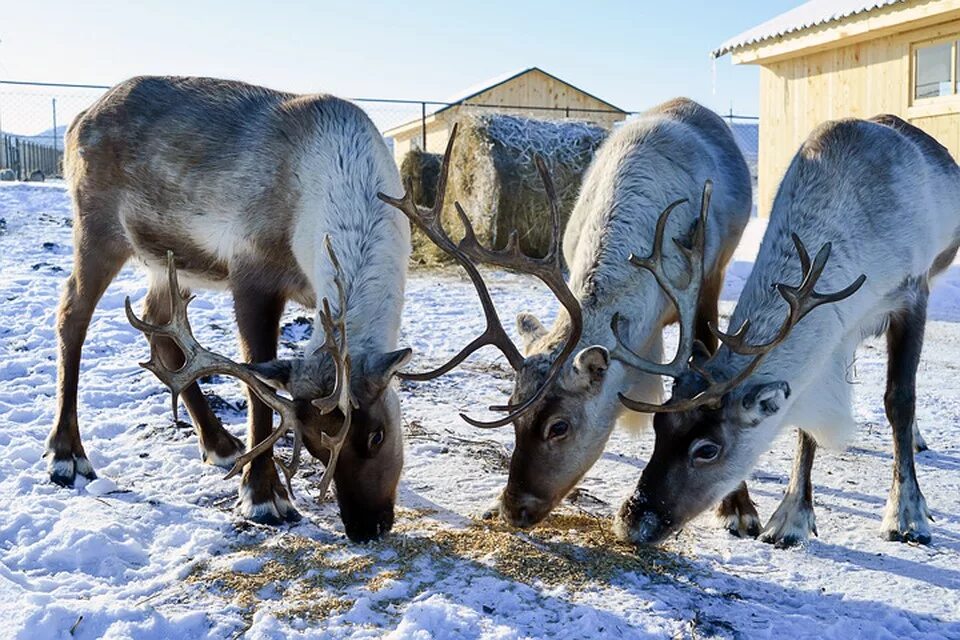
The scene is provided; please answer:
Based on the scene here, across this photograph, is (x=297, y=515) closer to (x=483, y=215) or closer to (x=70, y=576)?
(x=70, y=576)

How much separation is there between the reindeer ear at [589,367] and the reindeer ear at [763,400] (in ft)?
1.64

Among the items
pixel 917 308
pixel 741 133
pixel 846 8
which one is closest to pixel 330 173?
pixel 917 308

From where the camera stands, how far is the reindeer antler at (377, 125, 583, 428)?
3197 mm

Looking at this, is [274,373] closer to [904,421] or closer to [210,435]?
[210,435]

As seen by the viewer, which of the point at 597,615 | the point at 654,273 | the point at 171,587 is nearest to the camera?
the point at 597,615

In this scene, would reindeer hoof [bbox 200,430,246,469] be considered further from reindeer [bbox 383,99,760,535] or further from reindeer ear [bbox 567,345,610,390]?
reindeer ear [bbox 567,345,610,390]

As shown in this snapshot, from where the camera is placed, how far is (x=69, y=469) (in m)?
3.84

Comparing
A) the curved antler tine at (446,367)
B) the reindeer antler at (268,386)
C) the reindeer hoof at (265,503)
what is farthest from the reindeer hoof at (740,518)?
the reindeer hoof at (265,503)

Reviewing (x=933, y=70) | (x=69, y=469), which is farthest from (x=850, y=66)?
(x=69, y=469)

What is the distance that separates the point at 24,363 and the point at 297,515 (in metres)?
2.67

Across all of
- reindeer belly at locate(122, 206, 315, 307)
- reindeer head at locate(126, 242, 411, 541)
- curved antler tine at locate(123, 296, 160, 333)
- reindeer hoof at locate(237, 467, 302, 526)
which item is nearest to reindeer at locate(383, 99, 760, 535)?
reindeer head at locate(126, 242, 411, 541)

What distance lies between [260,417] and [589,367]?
133 centimetres

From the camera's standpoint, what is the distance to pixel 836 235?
3459mm

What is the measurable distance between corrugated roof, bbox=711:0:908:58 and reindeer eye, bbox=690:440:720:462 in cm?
825
